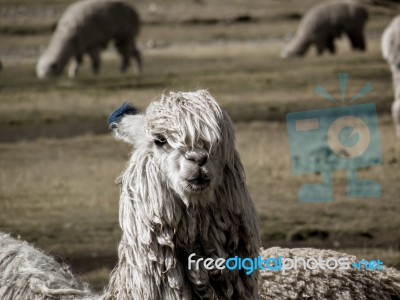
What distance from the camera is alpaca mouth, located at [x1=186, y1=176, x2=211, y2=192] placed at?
3807mm

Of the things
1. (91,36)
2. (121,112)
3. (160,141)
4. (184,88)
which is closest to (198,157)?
(160,141)

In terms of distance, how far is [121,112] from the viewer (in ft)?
14.3

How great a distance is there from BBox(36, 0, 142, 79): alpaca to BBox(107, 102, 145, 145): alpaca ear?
928 inches

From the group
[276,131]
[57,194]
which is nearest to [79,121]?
[276,131]

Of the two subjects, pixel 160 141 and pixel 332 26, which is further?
pixel 332 26

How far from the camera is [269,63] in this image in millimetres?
29078

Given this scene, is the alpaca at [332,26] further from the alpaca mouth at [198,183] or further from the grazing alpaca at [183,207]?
the alpaca mouth at [198,183]

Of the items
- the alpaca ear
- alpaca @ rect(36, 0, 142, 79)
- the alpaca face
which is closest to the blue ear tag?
the alpaca ear

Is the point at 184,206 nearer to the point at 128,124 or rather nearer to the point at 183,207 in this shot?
the point at 183,207

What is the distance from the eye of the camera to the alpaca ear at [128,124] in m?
4.13

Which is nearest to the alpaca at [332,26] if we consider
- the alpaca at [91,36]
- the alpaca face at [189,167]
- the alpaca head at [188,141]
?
the alpaca at [91,36]

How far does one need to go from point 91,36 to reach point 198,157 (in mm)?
25758

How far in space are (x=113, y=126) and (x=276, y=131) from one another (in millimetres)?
13105

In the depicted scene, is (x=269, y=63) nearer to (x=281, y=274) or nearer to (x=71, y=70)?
(x=71, y=70)
